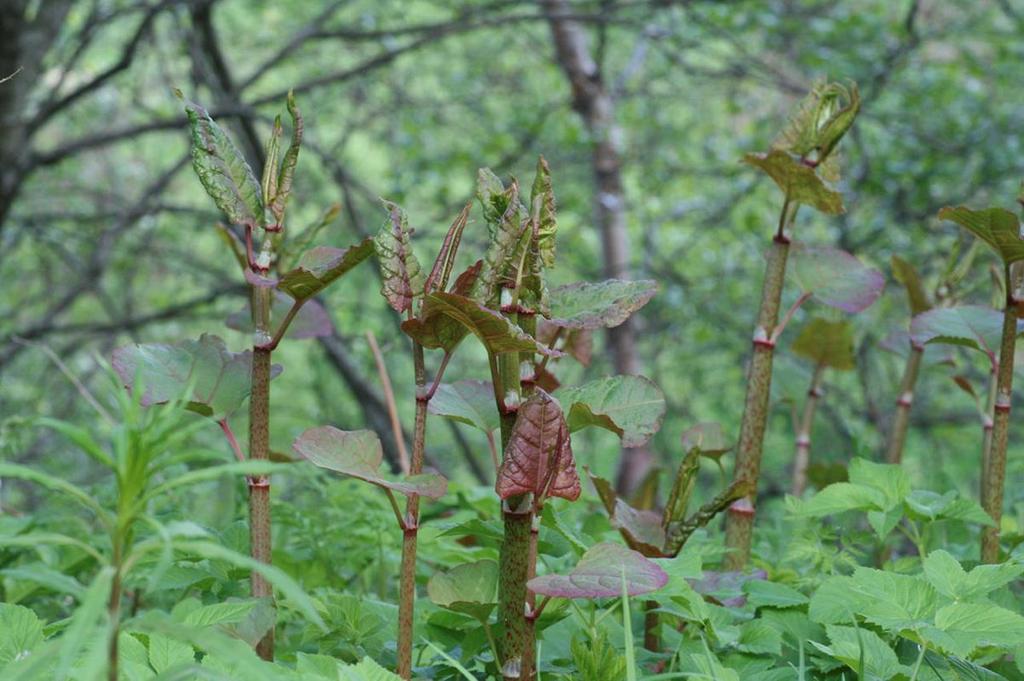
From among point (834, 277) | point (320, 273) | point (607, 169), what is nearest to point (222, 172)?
point (320, 273)

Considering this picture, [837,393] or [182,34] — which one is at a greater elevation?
[182,34]

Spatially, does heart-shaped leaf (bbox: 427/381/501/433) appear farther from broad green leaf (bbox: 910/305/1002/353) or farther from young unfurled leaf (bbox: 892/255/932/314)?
young unfurled leaf (bbox: 892/255/932/314)

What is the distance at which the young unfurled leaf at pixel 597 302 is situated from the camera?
0.95 meters

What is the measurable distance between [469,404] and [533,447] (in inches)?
7.2

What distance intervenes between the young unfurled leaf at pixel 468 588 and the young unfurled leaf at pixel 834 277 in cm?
51

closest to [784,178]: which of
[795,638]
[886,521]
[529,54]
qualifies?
[886,521]

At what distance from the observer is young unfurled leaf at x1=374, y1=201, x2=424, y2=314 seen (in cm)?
90

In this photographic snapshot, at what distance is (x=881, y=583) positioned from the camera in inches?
38.2

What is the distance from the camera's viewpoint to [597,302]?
0.98 metres

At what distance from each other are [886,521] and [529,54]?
489 cm

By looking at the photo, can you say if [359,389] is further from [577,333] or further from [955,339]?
[955,339]

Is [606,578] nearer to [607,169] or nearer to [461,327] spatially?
[461,327]

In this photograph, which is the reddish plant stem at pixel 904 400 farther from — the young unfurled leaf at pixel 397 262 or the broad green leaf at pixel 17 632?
the broad green leaf at pixel 17 632

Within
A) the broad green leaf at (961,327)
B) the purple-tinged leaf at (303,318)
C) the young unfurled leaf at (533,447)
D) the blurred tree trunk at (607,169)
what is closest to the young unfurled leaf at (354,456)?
the young unfurled leaf at (533,447)
